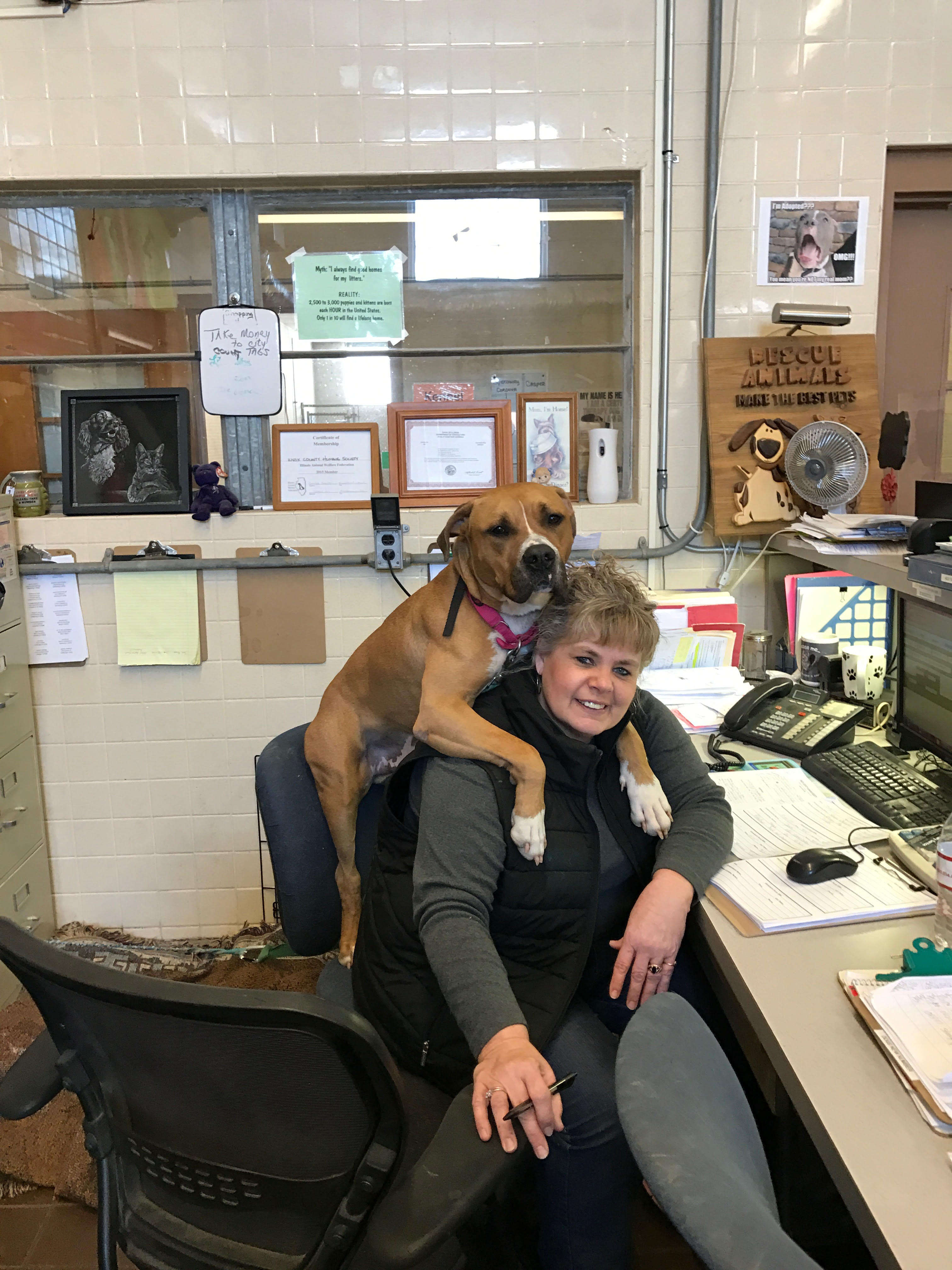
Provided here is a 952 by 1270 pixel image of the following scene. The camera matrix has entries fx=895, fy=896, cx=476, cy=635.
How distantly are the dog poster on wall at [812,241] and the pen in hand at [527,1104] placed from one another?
95.5 inches

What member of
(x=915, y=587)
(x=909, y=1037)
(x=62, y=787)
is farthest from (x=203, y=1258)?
(x=62, y=787)

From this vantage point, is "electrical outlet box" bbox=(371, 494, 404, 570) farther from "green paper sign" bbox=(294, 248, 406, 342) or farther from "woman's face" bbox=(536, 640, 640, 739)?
"woman's face" bbox=(536, 640, 640, 739)

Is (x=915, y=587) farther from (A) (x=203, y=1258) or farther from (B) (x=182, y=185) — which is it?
(B) (x=182, y=185)

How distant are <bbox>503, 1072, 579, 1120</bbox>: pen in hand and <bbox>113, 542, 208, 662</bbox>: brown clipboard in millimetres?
2075

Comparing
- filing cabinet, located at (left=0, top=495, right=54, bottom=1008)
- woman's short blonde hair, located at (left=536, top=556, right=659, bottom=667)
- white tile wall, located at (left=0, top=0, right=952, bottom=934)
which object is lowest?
filing cabinet, located at (left=0, top=495, right=54, bottom=1008)

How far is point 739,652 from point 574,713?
121 centimetres

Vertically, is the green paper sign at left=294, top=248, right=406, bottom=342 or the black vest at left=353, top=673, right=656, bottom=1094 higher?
the green paper sign at left=294, top=248, right=406, bottom=342

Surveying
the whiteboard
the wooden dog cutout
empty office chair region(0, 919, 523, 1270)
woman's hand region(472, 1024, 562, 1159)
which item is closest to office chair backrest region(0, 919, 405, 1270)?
empty office chair region(0, 919, 523, 1270)

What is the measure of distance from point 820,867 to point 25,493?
2.51 m

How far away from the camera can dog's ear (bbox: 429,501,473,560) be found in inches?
77.5

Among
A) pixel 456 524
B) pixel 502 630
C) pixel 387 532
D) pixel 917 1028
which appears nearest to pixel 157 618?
pixel 387 532

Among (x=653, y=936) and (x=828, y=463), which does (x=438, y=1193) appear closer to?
(x=653, y=936)

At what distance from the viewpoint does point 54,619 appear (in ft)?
9.36

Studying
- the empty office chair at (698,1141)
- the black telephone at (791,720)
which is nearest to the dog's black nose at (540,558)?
the black telephone at (791,720)
